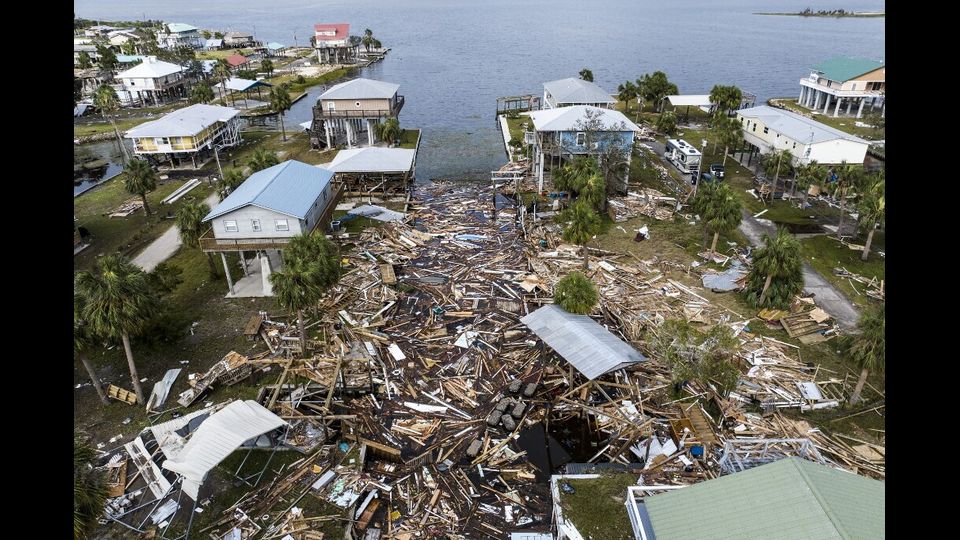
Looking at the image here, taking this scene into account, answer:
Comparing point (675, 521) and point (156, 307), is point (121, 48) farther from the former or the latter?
point (675, 521)

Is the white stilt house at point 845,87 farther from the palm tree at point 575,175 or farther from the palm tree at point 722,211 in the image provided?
the palm tree at point 722,211

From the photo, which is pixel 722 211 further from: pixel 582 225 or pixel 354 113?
pixel 354 113

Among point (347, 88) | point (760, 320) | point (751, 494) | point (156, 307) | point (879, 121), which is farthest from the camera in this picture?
point (879, 121)

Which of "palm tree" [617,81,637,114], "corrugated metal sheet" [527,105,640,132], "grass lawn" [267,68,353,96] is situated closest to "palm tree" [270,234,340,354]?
"corrugated metal sheet" [527,105,640,132]

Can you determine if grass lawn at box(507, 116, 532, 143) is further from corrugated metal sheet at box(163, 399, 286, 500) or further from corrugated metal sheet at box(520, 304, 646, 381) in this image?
corrugated metal sheet at box(163, 399, 286, 500)

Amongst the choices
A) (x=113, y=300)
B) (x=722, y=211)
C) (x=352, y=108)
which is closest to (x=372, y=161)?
(x=352, y=108)
